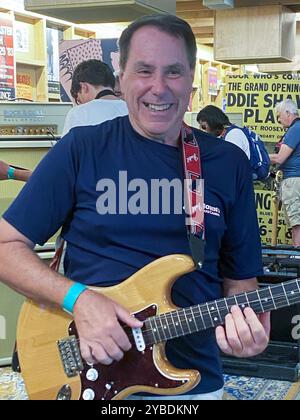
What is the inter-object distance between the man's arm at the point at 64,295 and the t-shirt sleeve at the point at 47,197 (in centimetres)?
3

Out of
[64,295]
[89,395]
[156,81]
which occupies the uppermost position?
[156,81]

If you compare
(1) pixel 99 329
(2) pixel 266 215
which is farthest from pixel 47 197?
(2) pixel 266 215

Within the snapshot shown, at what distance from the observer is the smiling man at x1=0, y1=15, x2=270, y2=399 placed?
135 centimetres

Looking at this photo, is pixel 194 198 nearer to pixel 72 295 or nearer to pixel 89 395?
pixel 72 295

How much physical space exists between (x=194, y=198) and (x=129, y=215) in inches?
6.1

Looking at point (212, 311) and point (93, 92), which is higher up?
point (93, 92)

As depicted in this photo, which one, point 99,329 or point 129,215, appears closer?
point 99,329

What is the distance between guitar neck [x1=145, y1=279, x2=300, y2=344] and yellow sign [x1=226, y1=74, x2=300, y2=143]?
4.81 metres

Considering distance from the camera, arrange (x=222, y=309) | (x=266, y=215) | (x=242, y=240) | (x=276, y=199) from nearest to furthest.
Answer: (x=222, y=309)
(x=242, y=240)
(x=276, y=199)
(x=266, y=215)

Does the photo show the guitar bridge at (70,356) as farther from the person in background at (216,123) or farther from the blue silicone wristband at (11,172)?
the person in background at (216,123)

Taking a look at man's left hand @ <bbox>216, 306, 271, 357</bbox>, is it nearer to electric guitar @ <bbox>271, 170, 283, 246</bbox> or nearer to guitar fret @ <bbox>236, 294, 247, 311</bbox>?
guitar fret @ <bbox>236, 294, 247, 311</bbox>

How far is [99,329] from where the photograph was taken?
125cm

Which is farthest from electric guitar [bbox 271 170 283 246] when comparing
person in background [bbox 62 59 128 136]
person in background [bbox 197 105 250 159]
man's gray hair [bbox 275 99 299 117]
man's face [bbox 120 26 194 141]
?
man's face [bbox 120 26 194 141]

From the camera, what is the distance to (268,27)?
3.62 m
